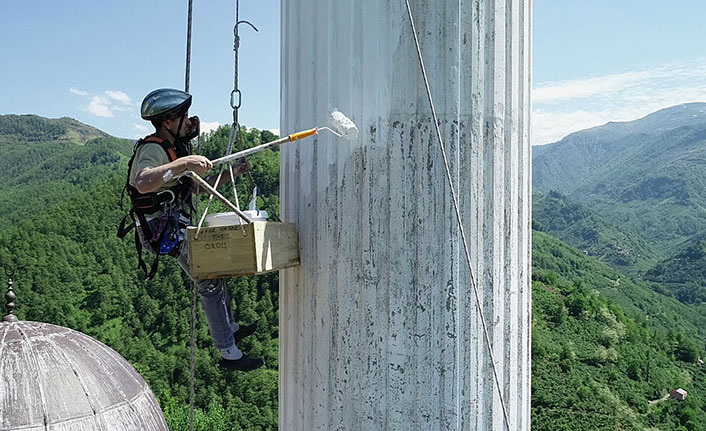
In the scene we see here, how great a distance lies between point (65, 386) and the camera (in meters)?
11.1

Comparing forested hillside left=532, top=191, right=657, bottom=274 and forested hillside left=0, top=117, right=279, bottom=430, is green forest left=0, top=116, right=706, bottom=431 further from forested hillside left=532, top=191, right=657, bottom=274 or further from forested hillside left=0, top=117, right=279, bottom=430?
forested hillside left=532, top=191, right=657, bottom=274

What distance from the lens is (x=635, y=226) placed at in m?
154

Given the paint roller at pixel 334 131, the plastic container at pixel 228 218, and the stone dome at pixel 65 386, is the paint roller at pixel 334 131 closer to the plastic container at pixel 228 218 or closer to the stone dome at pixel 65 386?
the plastic container at pixel 228 218

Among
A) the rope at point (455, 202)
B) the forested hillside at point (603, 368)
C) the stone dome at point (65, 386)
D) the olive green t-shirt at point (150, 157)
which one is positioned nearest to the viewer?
the rope at point (455, 202)

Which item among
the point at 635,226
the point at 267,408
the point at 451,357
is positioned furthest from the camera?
the point at 635,226

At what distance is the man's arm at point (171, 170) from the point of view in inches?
133

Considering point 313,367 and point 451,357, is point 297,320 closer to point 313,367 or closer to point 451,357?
point 313,367

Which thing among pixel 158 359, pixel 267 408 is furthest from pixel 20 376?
pixel 158 359

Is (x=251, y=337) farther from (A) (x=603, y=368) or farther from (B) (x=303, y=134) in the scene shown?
(B) (x=303, y=134)

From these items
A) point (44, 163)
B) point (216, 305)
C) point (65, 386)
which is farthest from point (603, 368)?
point (44, 163)

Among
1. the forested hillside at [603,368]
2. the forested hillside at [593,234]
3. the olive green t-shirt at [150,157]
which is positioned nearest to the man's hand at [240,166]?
the olive green t-shirt at [150,157]

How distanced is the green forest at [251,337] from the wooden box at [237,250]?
52851 millimetres

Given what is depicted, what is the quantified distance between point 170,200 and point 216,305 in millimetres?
642

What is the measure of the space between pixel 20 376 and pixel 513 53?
1033 centimetres
